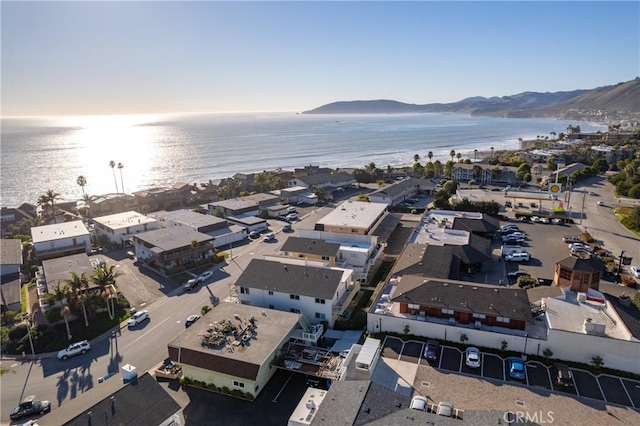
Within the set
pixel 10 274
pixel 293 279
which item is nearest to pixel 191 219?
pixel 10 274

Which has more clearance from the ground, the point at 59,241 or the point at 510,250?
the point at 59,241

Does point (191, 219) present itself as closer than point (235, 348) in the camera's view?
No

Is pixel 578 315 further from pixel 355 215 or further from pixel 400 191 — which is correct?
pixel 400 191

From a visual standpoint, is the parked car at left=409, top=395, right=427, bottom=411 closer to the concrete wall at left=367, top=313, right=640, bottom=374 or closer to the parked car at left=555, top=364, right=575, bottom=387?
the concrete wall at left=367, top=313, right=640, bottom=374

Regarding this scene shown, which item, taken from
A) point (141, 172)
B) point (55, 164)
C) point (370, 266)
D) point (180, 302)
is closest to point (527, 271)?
point (370, 266)

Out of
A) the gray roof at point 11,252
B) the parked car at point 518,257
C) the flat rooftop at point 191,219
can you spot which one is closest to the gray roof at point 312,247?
the flat rooftop at point 191,219

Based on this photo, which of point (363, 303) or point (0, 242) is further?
point (0, 242)

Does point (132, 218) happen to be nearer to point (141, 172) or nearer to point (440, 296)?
point (440, 296)

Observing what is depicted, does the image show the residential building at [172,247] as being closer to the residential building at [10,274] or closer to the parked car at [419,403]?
the residential building at [10,274]
